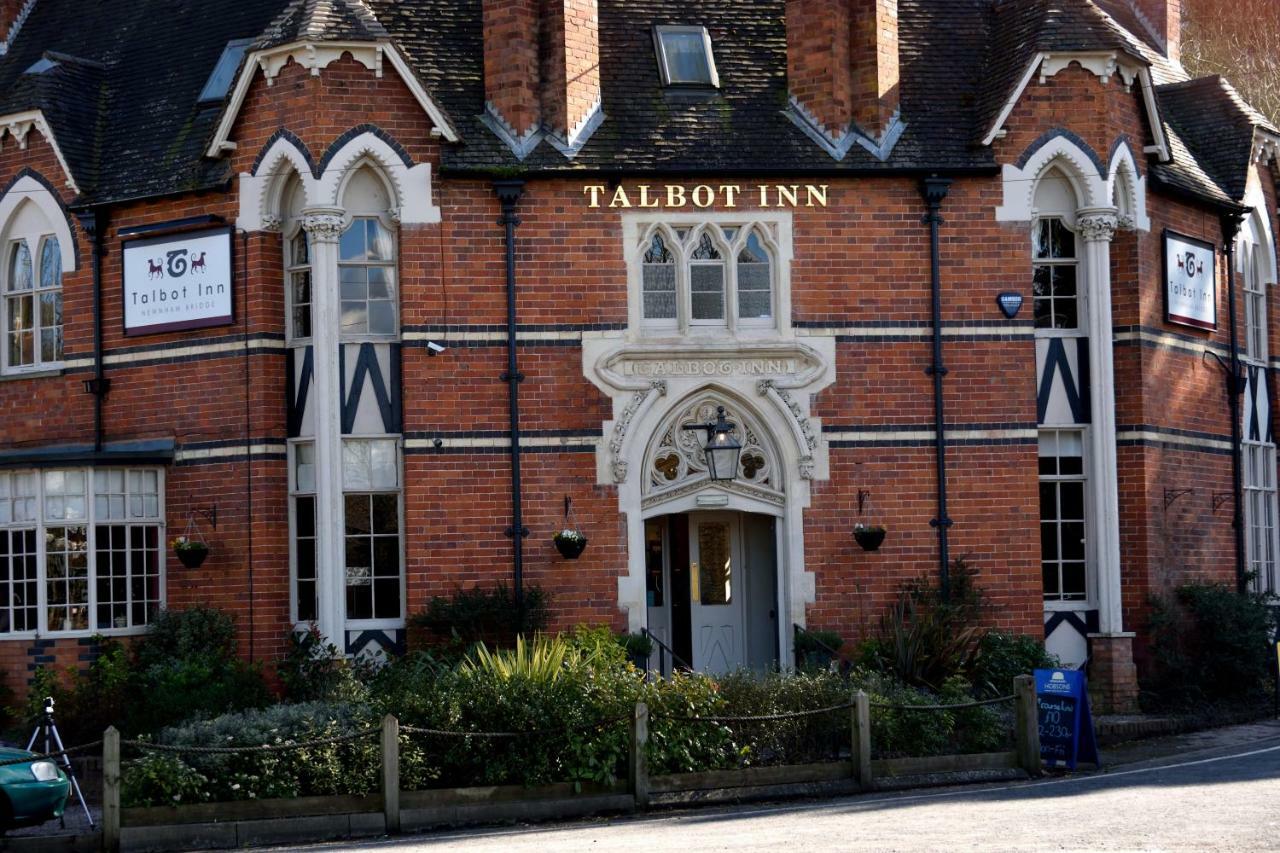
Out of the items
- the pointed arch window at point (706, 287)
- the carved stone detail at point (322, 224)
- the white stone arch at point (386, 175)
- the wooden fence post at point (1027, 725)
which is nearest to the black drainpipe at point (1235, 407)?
the pointed arch window at point (706, 287)

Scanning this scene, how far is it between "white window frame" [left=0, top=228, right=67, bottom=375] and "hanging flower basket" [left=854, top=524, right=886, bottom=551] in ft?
34.8

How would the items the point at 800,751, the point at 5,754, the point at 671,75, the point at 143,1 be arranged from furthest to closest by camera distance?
1. the point at 143,1
2. the point at 671,75
3. the point at 800,751
4. the point at 5,754

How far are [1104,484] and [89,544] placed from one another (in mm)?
12611

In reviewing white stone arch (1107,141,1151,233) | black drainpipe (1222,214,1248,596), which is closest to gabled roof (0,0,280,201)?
white stone arch (1107,141,1151,233)

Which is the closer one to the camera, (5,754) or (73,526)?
(5,754)

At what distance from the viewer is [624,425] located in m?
21.7

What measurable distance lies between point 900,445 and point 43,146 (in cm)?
1189

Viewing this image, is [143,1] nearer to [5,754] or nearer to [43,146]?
[43,146]

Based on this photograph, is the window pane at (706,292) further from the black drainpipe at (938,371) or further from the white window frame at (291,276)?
the white window frame at (291,276)

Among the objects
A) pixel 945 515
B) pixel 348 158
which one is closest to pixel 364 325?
pixel 348 158

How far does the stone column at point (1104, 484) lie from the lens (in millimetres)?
21922

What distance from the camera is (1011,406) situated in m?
22.2

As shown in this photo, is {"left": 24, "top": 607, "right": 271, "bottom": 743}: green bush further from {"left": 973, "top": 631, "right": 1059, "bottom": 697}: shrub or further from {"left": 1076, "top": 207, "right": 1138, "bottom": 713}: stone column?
{"left": 1076, "top": 207, "right": 1138, "bottom": 713}: stone column

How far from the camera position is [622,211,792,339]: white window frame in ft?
Answer: 72.2
